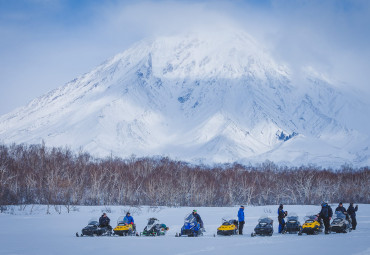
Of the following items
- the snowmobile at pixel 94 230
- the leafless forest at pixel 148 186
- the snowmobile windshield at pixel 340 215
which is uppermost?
the leafless forest at pixel 148 186

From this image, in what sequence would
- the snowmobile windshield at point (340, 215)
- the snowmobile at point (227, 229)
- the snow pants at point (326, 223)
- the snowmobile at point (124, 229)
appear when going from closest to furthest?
1. the snow pants at point (326, 223)
2. the snowmobile windshield at point (340, 215)
3. the snowmobile at point (227, 229)
4. the snowmobile at point (124, 229)

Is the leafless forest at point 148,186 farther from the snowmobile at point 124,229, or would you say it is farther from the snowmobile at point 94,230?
the snowmobile at point 124,229

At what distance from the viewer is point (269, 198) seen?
91250mm

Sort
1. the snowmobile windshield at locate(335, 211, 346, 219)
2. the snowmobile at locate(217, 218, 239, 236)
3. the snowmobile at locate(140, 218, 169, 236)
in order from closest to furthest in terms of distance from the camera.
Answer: the snowmobile windshield at locate(335, 211, 346, 219) → the snowmobile at locate(217, 218, 239, 236) → the snowmobile at locate(140, 218, 169, 236)

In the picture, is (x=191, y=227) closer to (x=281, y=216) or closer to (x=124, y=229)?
(x=124, y=229)

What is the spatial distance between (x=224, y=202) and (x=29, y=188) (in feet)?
117

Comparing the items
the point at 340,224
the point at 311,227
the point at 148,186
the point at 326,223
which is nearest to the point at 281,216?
the point at 311,227

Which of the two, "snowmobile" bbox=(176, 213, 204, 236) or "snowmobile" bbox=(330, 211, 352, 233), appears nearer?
"snowmobile" bbox=(330, 211, 352, 233)

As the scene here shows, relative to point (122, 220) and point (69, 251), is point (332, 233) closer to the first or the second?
point (122, 220)

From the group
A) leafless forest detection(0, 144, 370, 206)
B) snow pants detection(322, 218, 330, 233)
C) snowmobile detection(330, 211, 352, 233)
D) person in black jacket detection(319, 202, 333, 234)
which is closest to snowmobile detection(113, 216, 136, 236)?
person in black jacket detection(319, 202, 333, 234)

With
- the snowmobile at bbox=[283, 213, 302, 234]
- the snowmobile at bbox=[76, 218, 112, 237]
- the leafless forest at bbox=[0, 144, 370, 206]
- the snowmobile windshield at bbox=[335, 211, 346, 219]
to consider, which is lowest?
the snowmobile at bbox=[76, 218, 112, 237]

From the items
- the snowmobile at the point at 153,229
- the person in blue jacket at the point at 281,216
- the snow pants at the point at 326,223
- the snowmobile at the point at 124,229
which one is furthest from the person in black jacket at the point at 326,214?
the snowmobile at the point at 124,229

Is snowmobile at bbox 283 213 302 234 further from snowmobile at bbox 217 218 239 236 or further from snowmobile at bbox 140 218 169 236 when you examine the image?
snowmobile at bbox 140 218 169 236

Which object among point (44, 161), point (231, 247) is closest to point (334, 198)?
point (44, 161)
